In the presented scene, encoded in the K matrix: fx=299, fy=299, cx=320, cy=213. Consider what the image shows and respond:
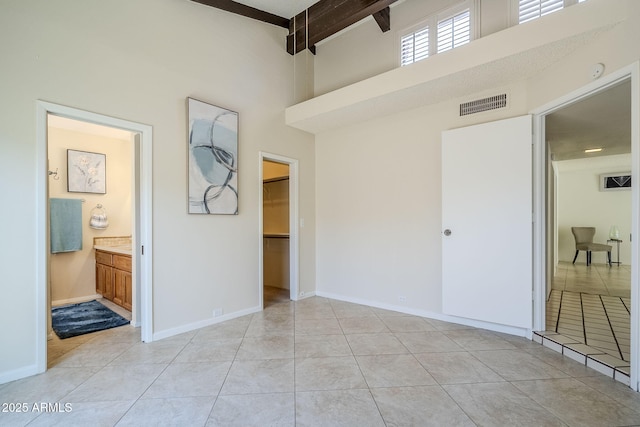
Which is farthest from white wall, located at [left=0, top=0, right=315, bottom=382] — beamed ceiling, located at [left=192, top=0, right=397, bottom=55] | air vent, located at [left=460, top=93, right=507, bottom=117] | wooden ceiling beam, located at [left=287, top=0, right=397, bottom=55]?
air vent, located at [left=460, top=93, right=507, bottom=117]

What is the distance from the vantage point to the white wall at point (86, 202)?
4.48m

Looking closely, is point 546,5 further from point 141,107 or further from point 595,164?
point 595,164

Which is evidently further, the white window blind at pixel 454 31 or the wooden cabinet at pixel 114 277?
the wooden cabinet at pixel 114 277

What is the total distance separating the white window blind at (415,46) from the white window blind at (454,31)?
0.18 meters

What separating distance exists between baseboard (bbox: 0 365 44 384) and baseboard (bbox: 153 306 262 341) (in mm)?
873

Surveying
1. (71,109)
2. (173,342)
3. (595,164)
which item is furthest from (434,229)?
(595,164)

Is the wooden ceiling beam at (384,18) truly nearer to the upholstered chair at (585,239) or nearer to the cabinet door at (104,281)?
the cabinet door at (104,281)

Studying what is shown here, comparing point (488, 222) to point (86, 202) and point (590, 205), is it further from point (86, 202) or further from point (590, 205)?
point (590, 205)

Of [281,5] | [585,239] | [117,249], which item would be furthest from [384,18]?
[585,239]

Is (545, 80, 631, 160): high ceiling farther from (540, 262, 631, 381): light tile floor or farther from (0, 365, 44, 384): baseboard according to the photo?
(0, 365, 44, 384): baseboard

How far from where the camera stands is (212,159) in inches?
134

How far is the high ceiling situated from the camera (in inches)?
116

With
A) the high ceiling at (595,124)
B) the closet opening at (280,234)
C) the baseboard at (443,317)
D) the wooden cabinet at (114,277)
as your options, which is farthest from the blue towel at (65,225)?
the high ceiling at (595,124)

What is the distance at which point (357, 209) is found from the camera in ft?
14.3
